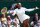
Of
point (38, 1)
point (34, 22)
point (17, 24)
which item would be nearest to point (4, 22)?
point (17, 24)

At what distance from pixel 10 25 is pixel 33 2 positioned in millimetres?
4468

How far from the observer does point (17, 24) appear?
5.78m

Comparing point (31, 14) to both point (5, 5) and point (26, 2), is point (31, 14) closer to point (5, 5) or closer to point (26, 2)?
point (26, 2)

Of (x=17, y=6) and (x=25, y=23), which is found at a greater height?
(x=17, y=6)

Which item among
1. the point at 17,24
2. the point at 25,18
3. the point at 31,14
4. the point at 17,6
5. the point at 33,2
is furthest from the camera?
the point at 33,2

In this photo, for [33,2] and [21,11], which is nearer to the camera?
[21,11]

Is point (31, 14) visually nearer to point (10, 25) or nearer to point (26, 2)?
point (26, 2)

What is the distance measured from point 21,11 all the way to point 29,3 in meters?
5.28

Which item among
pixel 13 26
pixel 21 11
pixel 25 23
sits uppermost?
pixel 21 11

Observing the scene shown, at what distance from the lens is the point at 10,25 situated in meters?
6.05

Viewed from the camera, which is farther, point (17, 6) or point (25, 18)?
point (17, 6)

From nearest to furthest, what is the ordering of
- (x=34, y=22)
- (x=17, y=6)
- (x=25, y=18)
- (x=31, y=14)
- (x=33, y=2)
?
(x=25, y=18) → (x=17, y=6) → (x=34, y=22) → (x=31, y=14) → (x=33, y=2)

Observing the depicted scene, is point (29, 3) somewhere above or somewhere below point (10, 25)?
above

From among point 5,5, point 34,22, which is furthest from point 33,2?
point 34,22
